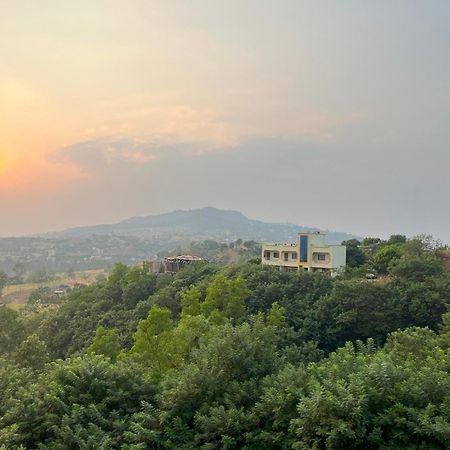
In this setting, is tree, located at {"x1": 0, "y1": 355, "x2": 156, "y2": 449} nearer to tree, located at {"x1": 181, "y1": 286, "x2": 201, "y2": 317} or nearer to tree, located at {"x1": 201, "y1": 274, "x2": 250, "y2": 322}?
tree, located at {"x1": 181, "y1": 286, "x2": 201, "y2": 317}

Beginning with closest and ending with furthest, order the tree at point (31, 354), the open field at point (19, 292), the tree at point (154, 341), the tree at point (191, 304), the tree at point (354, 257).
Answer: the tree at point (154, 341)
the tree at point (31, 354)
the tree at point (191, 304)
the tree at point (354, 257)
the open field at point (19, 292)

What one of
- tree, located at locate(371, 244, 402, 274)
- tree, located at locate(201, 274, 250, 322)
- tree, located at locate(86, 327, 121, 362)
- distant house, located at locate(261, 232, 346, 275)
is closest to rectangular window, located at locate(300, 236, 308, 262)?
distant house, located at locate(261, 232, 346, 275)

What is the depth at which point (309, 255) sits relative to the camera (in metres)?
34.8

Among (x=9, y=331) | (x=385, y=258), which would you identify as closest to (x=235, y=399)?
(x=9, y=331)

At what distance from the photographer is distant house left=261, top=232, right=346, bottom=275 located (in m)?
33.8

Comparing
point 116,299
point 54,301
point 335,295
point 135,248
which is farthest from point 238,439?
point 135,248

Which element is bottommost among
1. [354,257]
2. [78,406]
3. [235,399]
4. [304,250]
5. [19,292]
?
[19,292]

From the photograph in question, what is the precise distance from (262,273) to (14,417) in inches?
827

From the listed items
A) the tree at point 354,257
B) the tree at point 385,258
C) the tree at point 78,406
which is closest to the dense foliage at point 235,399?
the tree at point 78,406

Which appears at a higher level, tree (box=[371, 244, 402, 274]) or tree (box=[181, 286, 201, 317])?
tree (box=[371, 244, 402, 274])

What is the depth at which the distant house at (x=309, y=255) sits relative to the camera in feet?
111

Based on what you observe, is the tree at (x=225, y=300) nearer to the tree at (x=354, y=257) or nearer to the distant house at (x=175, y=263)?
the tree at (x=354, y=257)

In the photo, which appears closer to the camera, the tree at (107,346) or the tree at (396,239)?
the tree at (107,346)

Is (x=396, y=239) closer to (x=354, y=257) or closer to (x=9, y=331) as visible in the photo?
(x=354, y=257)
